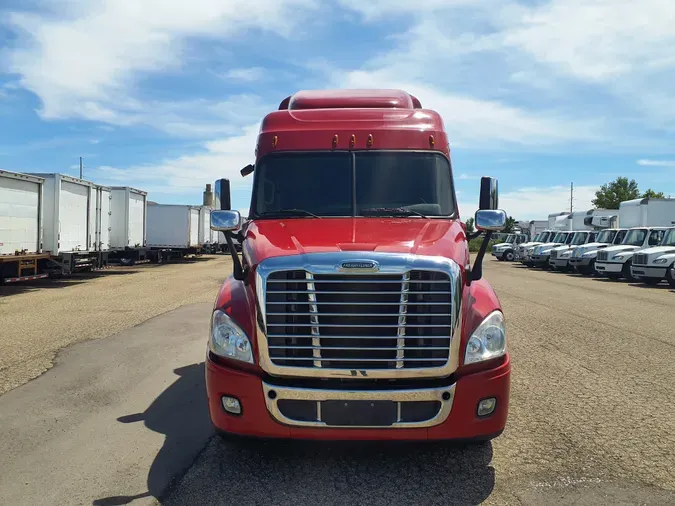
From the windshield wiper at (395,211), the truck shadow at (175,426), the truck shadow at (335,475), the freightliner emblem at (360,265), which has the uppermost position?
the windshield wiper at (395,211)

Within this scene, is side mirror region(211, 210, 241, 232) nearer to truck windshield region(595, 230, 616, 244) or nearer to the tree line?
truck windshield region(595, 230, 616, 244)

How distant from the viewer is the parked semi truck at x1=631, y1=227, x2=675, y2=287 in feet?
61.8

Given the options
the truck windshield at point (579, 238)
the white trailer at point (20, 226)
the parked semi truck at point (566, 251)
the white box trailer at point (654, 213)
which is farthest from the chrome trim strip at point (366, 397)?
the truck windshield at point (579, 238)

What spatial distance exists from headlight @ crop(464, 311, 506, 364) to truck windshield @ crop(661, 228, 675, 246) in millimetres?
19715

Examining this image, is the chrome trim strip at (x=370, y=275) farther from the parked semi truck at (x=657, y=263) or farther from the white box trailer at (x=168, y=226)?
the white box trailer at (x=168, y=226)

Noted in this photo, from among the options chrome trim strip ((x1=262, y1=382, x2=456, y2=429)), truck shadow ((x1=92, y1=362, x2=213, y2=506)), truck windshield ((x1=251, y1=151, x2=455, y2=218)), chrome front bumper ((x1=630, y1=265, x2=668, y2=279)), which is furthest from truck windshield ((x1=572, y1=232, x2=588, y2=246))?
chrome trim strip ((x1=262, y1=382, x2=456, y2=429))

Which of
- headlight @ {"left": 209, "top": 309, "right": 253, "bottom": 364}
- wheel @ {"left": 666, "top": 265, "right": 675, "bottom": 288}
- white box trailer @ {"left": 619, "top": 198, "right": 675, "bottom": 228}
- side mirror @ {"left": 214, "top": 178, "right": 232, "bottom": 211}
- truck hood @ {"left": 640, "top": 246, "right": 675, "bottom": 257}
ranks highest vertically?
white box trailer @ {"left": 619, "top": 198, "right": 675, "bottom": 228}

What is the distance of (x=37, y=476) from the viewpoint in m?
3.90

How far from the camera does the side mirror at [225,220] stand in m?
4.67

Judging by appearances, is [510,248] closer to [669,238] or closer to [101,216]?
[669,238]

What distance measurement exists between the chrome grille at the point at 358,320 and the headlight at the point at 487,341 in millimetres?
191

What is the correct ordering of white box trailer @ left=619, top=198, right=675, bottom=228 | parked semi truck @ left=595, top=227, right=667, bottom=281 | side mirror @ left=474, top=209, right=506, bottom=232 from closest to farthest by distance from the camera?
side mirror @ left=474, top=209, right=506, bottom=232
parked semi truck @ left=595, top=227, right=667, bottom=281
white box trailer @ left=619, top=198, right=675, bottom=228

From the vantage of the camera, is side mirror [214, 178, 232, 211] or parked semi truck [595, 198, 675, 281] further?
parked semi truck [595, 198, 675, 281]

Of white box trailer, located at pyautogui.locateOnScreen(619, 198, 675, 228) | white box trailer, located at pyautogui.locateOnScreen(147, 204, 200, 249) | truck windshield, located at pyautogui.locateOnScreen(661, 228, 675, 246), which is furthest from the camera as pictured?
white box trailer, located at pyautogui.locateOnScreen(147, 204, 200, 249)
